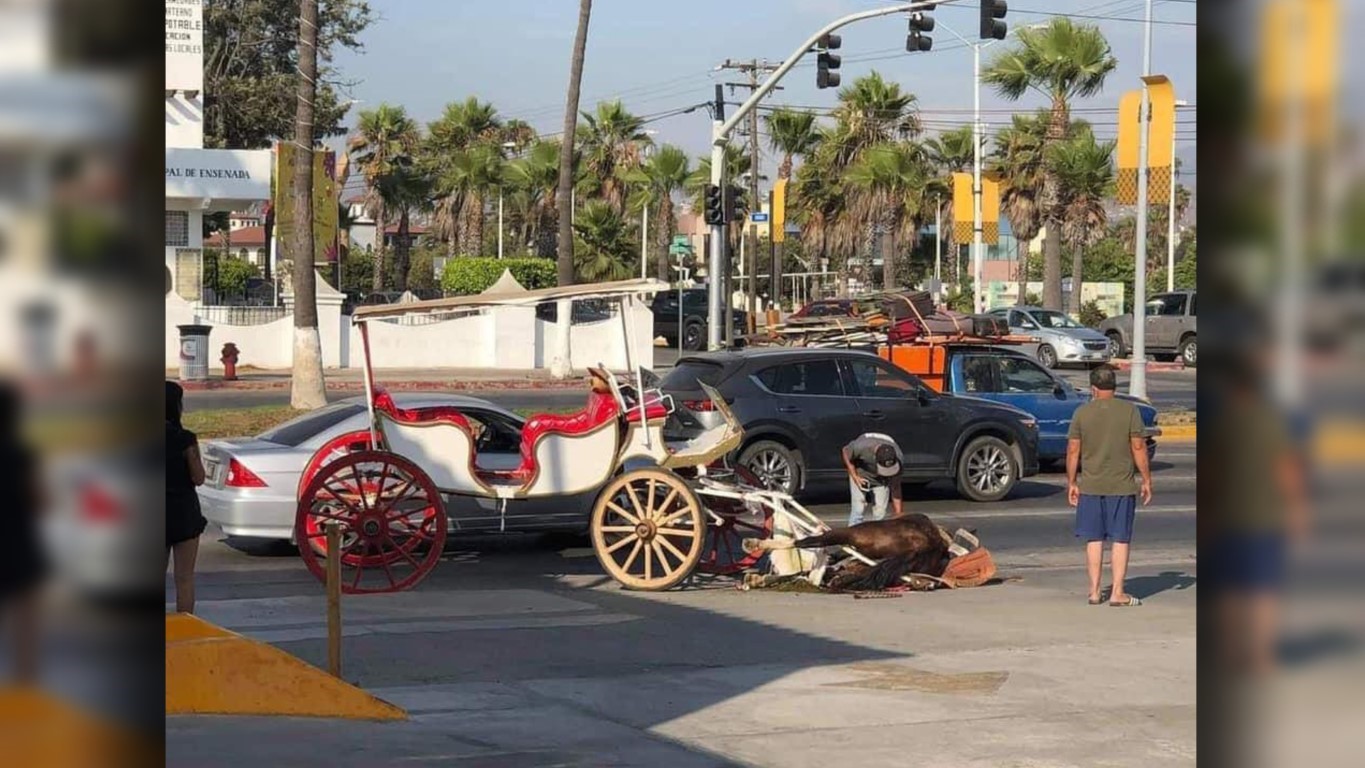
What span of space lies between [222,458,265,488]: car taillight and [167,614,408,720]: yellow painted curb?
504 cm

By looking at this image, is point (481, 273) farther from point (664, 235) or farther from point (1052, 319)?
point (1052, 319)

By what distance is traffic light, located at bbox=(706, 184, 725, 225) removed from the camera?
3303 centimetres

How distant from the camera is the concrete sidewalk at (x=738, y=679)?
7730mm

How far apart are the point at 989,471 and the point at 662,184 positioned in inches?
2010

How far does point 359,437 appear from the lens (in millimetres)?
13367

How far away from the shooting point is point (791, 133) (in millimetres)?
66312

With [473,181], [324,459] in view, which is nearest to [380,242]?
[473,181]
